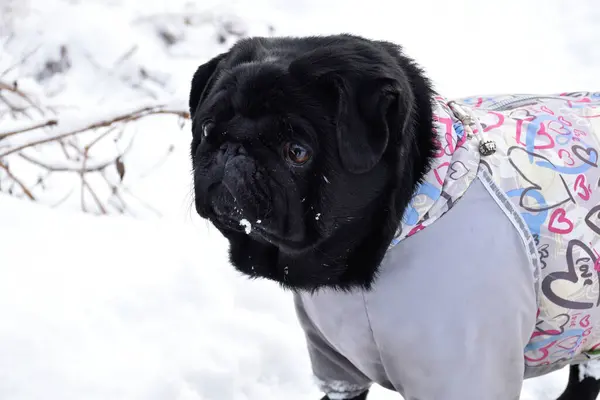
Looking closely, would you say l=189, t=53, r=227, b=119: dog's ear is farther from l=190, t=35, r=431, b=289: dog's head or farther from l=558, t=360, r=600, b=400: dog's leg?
l=558, t=360, r=600, b=400: dog's leg

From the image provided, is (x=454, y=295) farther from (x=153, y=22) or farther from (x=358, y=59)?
(x=153, y=22)

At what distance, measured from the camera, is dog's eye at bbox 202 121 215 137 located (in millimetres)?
1366

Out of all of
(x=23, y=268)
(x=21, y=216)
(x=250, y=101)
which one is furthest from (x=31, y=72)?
(x=250, y=101)

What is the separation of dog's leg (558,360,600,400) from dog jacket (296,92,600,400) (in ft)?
0.70

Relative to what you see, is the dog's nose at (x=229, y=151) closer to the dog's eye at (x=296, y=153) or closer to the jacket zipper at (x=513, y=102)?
the dog's eye at (x=296, y=153)

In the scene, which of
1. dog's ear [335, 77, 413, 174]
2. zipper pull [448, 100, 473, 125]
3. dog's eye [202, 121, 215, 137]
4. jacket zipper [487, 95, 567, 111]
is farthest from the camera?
jacket zipper [487, 95, 567, 111]

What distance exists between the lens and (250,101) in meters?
1.32

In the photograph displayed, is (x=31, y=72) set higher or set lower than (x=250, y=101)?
higher

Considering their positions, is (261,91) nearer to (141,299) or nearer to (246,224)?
(246,224)

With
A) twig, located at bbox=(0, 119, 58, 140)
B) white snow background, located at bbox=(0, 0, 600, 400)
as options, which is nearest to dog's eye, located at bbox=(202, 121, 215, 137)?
white snow background, located at bbox=(0, 0, 600, 400)

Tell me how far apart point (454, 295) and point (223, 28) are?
3.66 metres

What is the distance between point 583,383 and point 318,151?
42.7 inches

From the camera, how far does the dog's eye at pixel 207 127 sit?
53.8 inches

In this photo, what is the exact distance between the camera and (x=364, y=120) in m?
1.29
